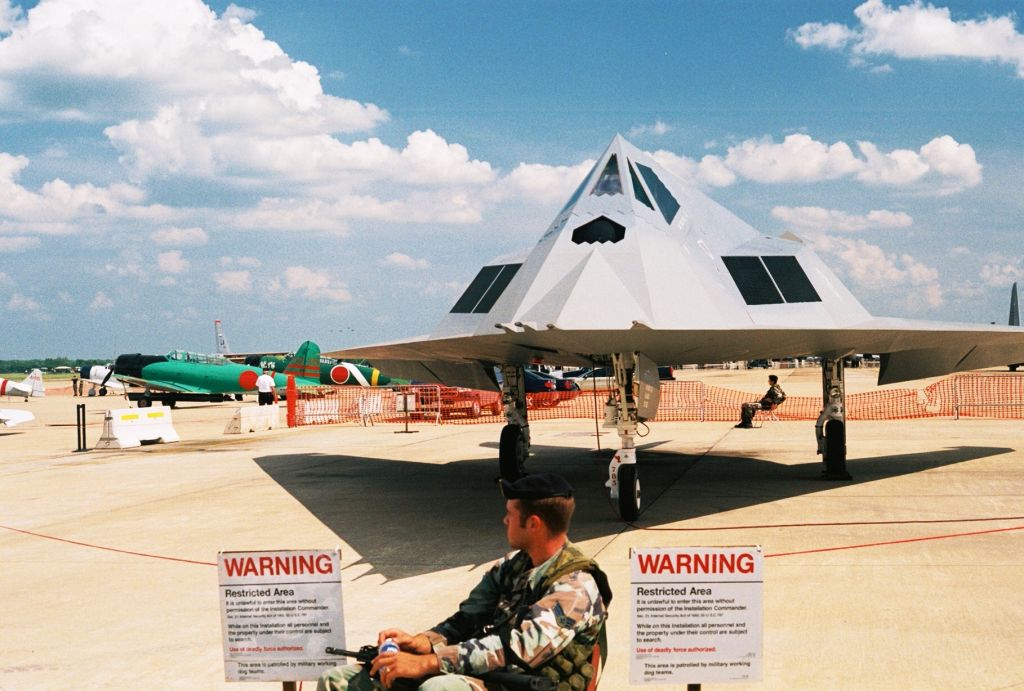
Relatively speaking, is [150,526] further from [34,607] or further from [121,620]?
[121,620]

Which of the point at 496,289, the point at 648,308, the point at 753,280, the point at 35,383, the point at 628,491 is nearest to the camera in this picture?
the point at 648,308

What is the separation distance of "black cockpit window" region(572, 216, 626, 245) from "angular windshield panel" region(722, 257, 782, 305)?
1787 millimetres

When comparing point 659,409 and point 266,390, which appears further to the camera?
point 266,390

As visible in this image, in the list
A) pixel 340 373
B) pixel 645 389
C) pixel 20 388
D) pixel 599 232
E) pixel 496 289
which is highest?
pixel 599 232

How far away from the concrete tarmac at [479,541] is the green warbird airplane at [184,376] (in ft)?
79.4

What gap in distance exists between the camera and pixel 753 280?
36.5 ft

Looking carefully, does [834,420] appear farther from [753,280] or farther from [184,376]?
[184,376]

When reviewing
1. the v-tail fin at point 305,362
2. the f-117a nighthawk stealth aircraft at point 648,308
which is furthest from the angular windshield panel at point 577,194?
the v-tail fin at point 305,362

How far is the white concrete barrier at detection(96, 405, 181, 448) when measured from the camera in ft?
74.1

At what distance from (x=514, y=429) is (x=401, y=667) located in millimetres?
9818

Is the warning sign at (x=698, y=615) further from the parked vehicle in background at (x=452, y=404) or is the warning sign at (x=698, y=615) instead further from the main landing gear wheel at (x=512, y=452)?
the parked vehicle in background at (x=452, y=404)

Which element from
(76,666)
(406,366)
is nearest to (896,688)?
(76,666)

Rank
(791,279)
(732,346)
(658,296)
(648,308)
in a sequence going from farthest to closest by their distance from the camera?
(791,279), (732,346), (658,296), (648,308)

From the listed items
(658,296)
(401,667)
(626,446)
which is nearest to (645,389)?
(626,446)
